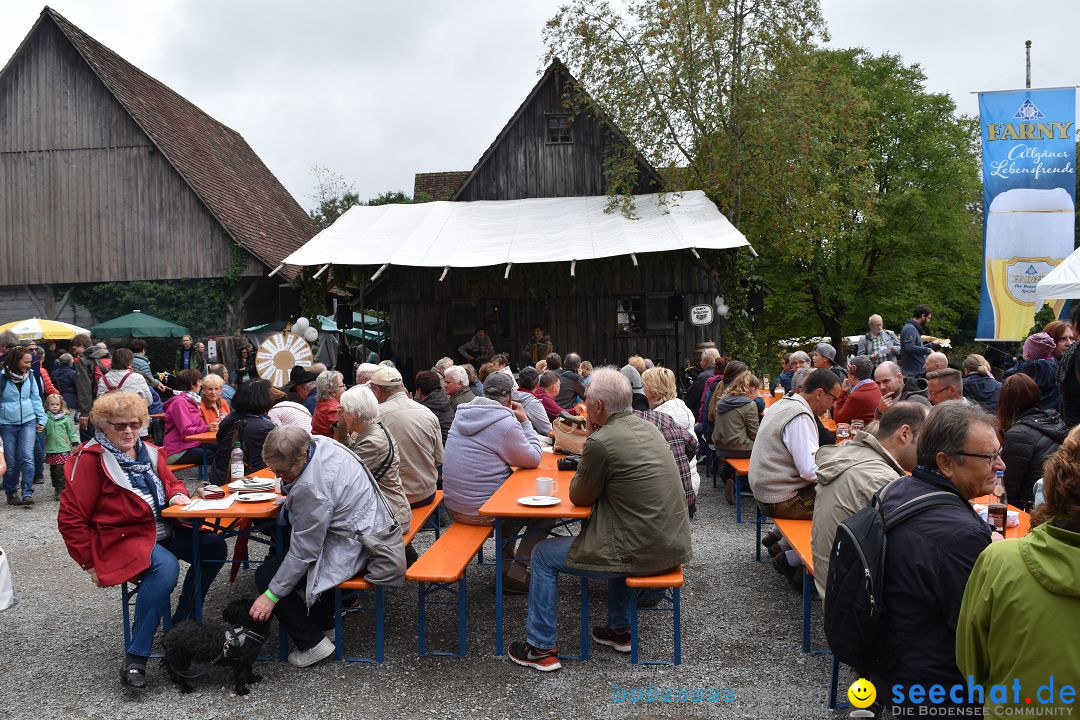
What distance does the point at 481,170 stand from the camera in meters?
19.2

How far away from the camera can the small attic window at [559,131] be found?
18906 mm

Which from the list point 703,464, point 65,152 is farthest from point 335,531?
point 65,152

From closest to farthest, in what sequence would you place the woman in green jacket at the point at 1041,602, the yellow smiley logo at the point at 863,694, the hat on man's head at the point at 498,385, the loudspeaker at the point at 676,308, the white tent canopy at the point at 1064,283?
1. the woman in green jacket at the point at 1041,602
2. the yellow smiley logo at the point at 863,694
3. the hat on man's head at the point at 498,385
4. the white tent canopy at the point at 1064,283
5. the loudspeaker at the point at 676,308

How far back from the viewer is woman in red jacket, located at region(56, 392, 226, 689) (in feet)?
13.4

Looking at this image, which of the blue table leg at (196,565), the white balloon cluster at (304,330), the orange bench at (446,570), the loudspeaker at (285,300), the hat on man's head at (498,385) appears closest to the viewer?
the orange bench at (446,570)

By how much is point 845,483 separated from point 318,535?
8.82 ft

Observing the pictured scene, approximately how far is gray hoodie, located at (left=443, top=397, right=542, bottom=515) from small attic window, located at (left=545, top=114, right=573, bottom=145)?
571 inches

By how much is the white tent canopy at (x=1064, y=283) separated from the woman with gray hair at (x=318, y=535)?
7597 mm

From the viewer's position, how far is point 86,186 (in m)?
20.3

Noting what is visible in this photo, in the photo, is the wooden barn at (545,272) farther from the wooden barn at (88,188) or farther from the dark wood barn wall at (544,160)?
the wooden barn at (88,188)

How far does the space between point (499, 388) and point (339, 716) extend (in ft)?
8.78

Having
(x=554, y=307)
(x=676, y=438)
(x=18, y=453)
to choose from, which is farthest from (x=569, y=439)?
(x=554, y=307)

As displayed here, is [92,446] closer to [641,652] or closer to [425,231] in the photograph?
[641,652]

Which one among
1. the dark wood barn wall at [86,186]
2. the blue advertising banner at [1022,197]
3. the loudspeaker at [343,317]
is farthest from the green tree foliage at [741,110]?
the dark wood barn wall at [86,186]
